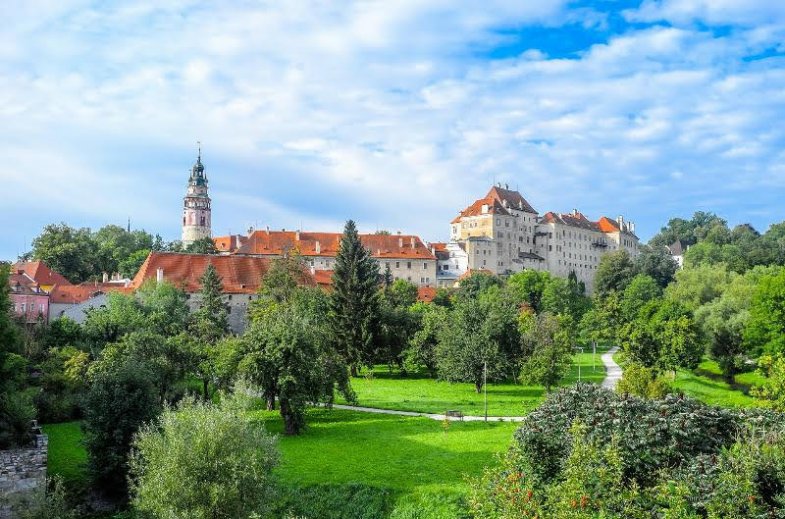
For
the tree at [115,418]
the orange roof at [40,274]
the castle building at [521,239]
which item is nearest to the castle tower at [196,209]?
the castle building at [521,239]

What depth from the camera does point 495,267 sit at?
127812mm

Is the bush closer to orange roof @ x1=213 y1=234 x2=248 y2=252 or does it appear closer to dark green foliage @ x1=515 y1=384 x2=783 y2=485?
dark green foliage @ x1=515 y1=384 x2=783 y2=485

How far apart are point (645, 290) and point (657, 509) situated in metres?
80.0

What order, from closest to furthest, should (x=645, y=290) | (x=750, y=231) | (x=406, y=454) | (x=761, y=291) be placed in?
(x=406, y=454) → (x=761, y=291) → (x=645, y=290) → (x=750, y=231)

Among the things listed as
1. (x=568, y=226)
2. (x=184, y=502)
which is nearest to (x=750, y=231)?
(x=568, y=226)

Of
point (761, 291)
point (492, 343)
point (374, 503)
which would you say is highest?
point (761, 291)

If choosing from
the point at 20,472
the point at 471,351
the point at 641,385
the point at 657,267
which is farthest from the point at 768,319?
the point at 657,267

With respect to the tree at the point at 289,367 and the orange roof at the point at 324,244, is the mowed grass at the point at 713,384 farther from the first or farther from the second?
the orange roof at the point at 324,244

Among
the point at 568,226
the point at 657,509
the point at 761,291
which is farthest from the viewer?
the point at 568,226

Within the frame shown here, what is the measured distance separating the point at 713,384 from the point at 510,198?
83.6 m

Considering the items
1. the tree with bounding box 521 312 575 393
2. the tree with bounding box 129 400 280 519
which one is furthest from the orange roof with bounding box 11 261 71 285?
the tree with bounding box 129 400 280 519

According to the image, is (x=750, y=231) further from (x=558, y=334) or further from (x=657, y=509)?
(x=657, y=509)

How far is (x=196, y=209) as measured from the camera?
145000mm

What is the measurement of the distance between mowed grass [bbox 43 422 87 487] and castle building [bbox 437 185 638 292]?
87020 millimetres
